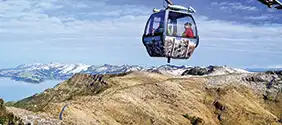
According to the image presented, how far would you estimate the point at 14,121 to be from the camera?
3038 centimetres

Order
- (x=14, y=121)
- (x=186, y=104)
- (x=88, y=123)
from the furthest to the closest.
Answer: (x=186, y=104) → (x=88, y=123) → (x=14, y=121)

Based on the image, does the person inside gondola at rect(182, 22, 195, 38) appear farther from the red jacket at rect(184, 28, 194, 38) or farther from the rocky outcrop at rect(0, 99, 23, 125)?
the rocky outcrop at rect(0, 99, 23, 125)

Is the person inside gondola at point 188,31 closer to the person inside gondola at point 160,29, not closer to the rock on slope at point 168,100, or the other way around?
the person inside gondola at point 160,29

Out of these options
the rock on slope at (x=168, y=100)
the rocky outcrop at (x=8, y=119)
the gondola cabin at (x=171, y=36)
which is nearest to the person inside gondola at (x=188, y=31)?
the gondola cabin at (x=171, y=36)

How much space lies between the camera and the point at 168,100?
2361 inches

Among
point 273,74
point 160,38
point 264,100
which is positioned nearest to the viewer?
point 160,38

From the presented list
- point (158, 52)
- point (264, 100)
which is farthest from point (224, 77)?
point (158, 52)

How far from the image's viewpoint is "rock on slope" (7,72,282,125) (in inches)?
1804

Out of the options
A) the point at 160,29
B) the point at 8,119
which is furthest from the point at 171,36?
the point at 8,119

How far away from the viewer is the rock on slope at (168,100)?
45812 millimetres

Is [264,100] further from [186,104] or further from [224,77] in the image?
[186,104]

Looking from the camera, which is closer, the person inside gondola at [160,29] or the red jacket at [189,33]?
the person inside gondola at [160,29]

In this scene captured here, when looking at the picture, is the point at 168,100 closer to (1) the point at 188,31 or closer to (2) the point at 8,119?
(2) the point at 8,119

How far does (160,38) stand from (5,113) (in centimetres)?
1720
